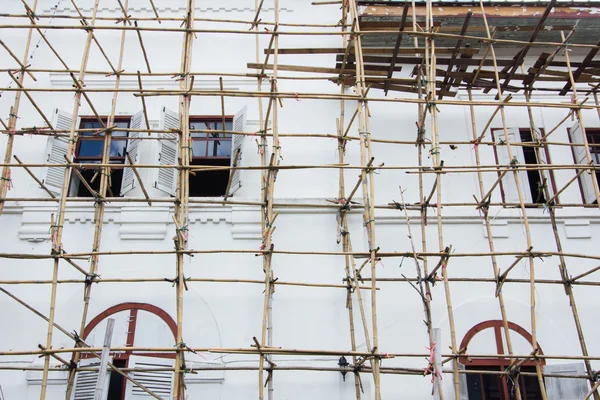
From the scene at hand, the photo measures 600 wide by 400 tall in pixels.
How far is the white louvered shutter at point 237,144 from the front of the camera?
8.98 m

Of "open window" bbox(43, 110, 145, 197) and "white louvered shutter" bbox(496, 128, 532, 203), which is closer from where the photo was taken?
Answer: "open window" bbox(43, 110, 145, 197)

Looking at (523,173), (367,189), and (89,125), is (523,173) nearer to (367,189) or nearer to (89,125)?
(367,189)

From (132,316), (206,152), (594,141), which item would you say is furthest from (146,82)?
(594,141)

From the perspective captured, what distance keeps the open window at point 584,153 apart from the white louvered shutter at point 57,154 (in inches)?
263

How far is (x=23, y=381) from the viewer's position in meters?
7.91

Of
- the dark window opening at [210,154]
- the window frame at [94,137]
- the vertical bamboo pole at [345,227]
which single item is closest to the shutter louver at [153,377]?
the vertical bamboo pole at [345,227]

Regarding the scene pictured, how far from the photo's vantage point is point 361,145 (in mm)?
7945

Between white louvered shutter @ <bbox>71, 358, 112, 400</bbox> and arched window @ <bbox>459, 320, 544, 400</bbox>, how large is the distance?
4.06 m

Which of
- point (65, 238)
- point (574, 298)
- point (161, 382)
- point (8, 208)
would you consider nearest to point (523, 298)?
point (574, 298)

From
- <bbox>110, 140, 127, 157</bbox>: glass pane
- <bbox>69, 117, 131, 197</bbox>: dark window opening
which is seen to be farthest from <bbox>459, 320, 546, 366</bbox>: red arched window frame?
<bbox>110, 140, 127, 157</bbox>: glass pane

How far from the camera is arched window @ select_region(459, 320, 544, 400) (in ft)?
26.2

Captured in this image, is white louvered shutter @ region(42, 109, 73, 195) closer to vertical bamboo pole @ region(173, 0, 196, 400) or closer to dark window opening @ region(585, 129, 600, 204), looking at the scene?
vertical bamboo pole @ region(173, 0, 196, 400)

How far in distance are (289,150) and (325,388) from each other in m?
3.17

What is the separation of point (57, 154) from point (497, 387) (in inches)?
245
